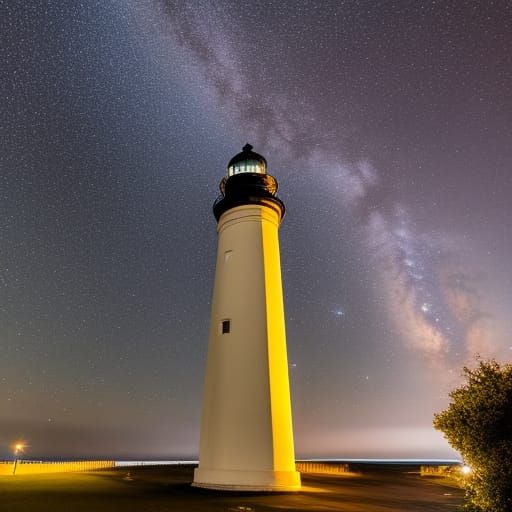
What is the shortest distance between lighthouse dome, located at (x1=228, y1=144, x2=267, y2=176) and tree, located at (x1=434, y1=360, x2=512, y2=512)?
15702mm

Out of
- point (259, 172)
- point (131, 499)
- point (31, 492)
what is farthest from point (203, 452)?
point (259, 172)

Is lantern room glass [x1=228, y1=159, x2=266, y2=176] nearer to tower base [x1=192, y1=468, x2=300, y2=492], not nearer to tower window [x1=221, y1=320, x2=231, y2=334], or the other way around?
tower window [x1=221, y1=320, x2=231, y2=334]

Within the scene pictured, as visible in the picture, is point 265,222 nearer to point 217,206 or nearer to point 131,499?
point 217,206

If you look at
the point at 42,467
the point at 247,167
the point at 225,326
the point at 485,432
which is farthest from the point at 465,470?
the point at 42,467

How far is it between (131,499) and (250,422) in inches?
210

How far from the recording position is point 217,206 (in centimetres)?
2212

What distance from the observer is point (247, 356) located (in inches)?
711

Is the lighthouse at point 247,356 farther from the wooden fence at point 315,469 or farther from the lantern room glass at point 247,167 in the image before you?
the wooden fence at point 315,469

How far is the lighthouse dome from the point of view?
23062 mm

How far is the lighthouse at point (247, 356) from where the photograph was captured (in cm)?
1659

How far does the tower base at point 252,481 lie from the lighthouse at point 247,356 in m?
0.03

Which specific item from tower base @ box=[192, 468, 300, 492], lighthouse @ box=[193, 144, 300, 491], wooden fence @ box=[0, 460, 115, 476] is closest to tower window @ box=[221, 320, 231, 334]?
lighthouse @ box=[193, 144, 300, 491]

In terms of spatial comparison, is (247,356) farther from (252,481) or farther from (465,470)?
(465,470)

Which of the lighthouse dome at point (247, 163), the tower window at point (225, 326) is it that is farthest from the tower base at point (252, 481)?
the lighthouse dome at point (247, 163)
